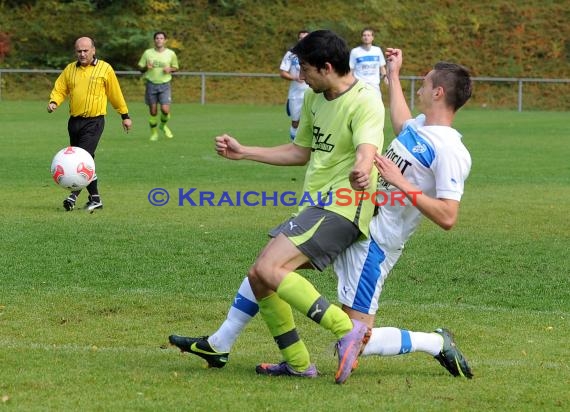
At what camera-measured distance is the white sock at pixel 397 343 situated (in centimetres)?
→ 566

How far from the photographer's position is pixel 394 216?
220 inches

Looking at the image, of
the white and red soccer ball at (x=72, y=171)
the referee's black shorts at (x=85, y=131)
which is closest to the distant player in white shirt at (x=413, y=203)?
the white and red soccer ball at (x=72, y=171)

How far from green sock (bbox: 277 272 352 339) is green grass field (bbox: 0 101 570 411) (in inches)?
12.4

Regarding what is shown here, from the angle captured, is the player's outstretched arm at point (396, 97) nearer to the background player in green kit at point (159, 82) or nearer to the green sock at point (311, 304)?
the green sock at point (311, 304)

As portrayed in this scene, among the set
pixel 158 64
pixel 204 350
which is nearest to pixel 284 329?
pixel 204 350

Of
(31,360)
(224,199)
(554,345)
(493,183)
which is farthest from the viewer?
(493,183)

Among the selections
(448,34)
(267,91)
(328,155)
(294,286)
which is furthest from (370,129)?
(448,34)

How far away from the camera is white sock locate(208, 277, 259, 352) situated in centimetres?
579

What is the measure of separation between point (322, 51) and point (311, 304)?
128 centimetres

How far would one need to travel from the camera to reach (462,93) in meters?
5.47

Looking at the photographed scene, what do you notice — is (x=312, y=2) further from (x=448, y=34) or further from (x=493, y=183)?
(x=493, y=183)

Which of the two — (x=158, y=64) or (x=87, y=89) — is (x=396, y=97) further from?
(x=158, y=64)

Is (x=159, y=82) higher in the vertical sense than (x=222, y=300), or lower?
higher

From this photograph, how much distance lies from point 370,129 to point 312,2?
1564 inches
